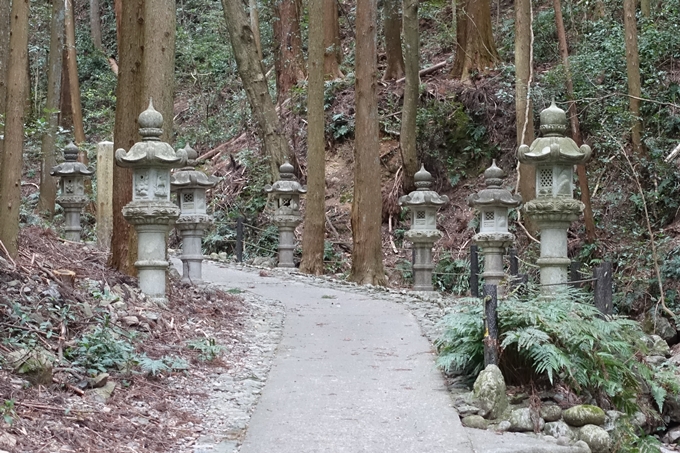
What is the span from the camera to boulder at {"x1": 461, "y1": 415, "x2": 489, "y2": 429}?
Answer: 6.53 metres

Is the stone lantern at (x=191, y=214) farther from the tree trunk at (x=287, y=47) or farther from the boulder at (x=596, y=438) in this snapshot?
the tree trunk at (x=287, y=47)

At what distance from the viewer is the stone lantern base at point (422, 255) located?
15656 mm

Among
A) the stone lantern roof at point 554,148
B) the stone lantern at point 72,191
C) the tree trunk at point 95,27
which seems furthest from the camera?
the tree trunk at point 95,27

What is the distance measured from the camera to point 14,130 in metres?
8.63

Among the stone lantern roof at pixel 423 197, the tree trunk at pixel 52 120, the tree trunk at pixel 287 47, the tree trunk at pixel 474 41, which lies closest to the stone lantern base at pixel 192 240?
the stone lantern roof at pixel 423 197

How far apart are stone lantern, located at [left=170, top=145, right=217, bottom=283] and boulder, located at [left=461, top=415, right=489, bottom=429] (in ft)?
24.5

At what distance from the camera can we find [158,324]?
29.2 ft

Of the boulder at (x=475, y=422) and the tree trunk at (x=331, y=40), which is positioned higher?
the tree trunk at (x=331, y=40)

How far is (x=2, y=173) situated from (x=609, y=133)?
45.9 feet

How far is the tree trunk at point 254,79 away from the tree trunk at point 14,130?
33.5ft

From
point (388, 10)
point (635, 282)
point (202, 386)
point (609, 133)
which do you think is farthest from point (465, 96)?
point (202, 386)

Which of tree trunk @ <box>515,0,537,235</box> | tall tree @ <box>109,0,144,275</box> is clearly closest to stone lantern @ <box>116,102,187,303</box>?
tall tree @ <box>109,0,144,275</box>

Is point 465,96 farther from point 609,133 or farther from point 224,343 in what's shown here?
point 224,343

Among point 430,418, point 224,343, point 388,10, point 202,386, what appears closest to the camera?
point 430,418
